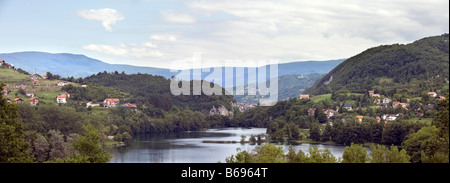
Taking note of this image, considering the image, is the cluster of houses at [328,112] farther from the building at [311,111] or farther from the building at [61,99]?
the building at [61,99]

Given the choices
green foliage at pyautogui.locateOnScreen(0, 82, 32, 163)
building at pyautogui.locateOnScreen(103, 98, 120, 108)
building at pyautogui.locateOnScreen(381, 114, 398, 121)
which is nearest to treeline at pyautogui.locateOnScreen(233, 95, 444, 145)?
building at pyautogui.locateOnScreen(381, 114, 398, 121)

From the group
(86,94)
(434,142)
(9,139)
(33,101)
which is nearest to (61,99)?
(33,101)

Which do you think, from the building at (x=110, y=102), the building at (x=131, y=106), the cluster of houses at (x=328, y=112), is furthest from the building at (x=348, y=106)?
the building at (x=110, y=102)

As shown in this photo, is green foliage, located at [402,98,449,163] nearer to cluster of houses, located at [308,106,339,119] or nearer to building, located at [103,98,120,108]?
cluster of houses, located at [308,106,339,119]
